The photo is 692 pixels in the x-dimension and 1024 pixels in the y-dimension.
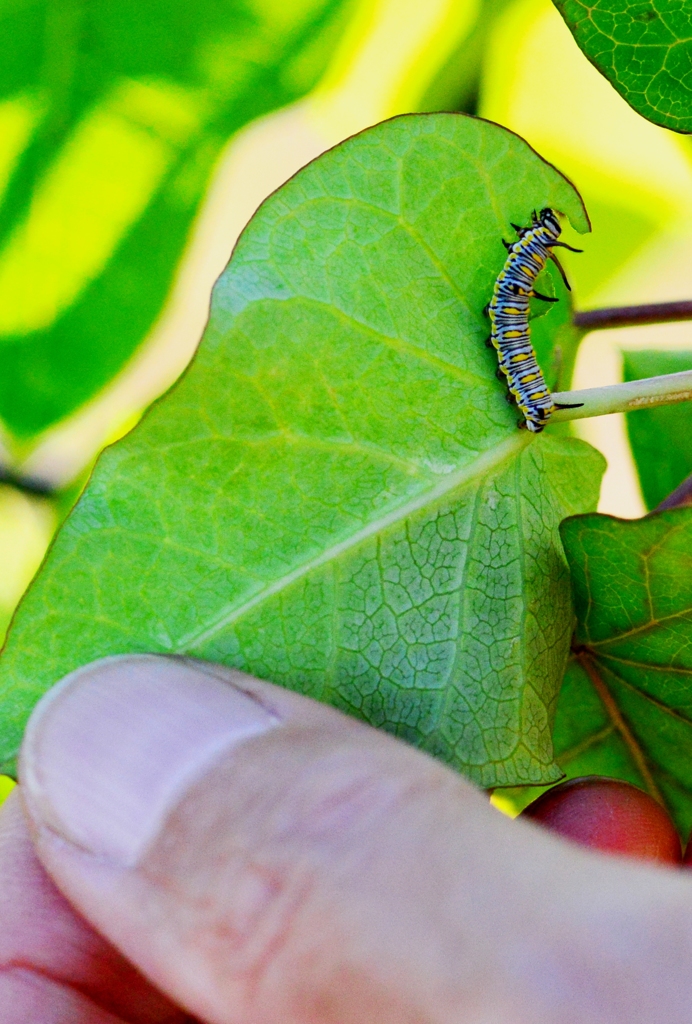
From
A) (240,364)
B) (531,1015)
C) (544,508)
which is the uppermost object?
(240,364)

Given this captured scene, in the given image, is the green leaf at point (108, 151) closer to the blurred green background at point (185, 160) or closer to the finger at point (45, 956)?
the blurred green background at point (185, 160)

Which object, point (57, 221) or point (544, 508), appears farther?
point (57, 221)

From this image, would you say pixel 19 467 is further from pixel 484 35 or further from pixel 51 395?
pixel 484 35

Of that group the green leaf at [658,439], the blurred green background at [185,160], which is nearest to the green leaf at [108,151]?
the blurred green background at [185,160]

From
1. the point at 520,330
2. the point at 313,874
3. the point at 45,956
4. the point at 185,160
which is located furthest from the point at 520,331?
the point at 185,160

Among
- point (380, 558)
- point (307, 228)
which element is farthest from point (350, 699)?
point (307, 228)

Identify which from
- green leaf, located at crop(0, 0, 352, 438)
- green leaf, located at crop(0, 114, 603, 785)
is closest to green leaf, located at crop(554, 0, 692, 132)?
green leaf, located at crop(0, 114, 603, 785)

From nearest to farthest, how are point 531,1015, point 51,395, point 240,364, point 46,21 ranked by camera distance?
point 531,1015, point 240,364, point 46,21, point 51,395

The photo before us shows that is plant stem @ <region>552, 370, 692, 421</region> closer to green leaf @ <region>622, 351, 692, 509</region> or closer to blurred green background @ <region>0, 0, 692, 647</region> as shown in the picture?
green leaf @ <region>622, 351, 692, 509</region>

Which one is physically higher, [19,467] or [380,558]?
[380,558]
